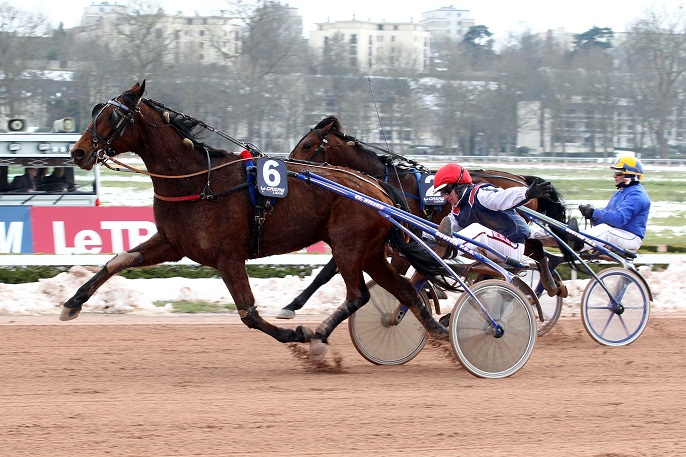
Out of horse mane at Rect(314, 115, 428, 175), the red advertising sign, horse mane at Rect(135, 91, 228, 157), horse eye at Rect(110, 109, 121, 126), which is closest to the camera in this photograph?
horse eye at Rect(110, 109, 121, 126)

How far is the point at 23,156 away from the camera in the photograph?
46.5ft

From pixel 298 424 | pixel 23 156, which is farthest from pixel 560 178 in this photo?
pixel 298 424

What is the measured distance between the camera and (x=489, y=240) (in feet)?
20.0

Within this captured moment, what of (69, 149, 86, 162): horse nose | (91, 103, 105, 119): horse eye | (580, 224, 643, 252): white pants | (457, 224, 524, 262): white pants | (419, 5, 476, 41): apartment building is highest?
(419, 5, 476, 41): apartment building

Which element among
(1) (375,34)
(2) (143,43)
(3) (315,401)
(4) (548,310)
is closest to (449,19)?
(1) (375,34)

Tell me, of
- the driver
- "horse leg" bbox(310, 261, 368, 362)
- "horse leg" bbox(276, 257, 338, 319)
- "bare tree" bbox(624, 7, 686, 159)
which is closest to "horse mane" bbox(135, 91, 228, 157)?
"horse leg" bbox(310, 261, 368, 362)

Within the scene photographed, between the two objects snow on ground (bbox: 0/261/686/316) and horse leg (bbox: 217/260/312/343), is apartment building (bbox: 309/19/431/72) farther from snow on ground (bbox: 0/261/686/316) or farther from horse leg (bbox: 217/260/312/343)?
horse leg (bbox: 217/260/312/343)

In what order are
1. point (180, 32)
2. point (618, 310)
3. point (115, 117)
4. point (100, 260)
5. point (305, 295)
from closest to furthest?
1. point (115, 117)
2. point (618, 310)
3. point (305, 295)
4. point (100, 260)
5. point (180, 32)

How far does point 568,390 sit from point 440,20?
106484 mm

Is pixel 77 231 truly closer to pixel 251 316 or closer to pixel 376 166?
pixel 376 166

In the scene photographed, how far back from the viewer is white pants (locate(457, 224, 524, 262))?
20.0 ft

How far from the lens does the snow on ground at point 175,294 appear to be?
898cm

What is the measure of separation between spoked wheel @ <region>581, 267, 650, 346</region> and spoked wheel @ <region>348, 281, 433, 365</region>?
Answer: 162cm

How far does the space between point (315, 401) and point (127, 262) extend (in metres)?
1.81
